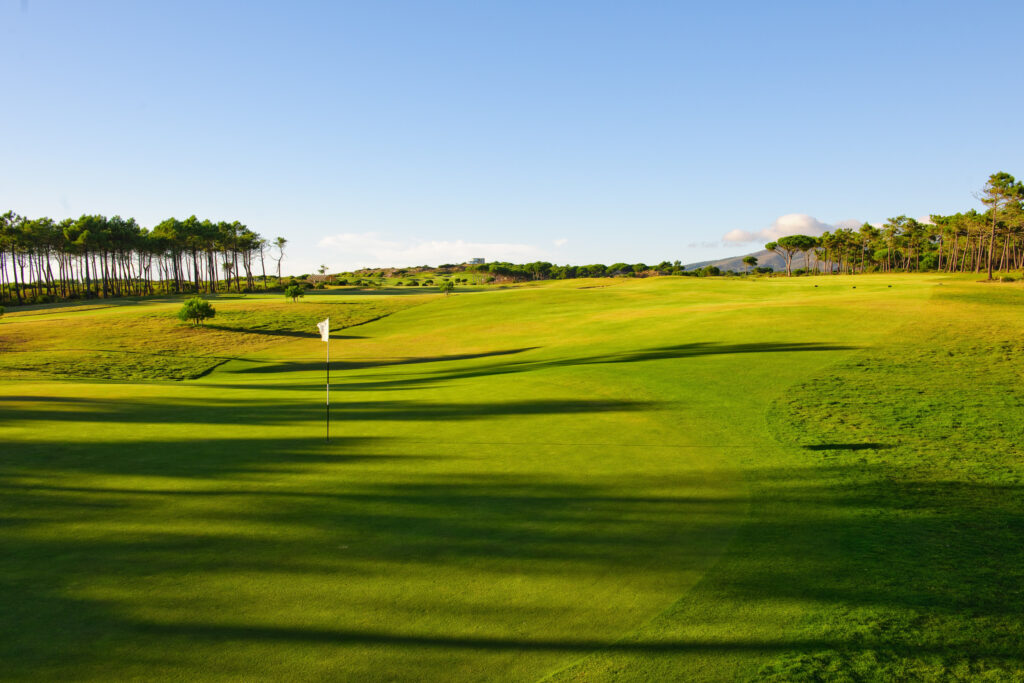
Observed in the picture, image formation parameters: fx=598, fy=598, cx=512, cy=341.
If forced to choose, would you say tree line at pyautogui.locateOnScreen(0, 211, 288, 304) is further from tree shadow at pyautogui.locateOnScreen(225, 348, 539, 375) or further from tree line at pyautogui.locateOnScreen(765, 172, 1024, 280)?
tree line at pyautogui.locateOnScreen(765, 172, 1024, 280)

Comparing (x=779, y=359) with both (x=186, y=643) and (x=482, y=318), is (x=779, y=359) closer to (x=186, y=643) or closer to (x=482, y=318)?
(x=186, y=643)

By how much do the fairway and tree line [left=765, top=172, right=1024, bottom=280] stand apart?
70444 mm

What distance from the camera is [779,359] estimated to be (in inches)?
864

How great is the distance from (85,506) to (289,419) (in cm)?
749

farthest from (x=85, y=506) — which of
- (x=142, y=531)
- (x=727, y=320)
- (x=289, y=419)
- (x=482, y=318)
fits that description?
(x=482, y=318)

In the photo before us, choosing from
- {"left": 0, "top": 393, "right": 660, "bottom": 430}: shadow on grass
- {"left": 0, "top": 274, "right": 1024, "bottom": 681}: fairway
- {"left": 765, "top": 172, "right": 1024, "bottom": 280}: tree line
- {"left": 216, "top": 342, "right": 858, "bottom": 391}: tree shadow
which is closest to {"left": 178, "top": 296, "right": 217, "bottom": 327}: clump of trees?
{"left": 216, "top": 342, "right": 858, "bottom": 391}: tree shadow

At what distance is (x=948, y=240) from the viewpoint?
121m

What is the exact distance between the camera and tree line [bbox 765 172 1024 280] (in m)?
76.4

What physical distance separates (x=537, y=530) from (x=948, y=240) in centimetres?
14466

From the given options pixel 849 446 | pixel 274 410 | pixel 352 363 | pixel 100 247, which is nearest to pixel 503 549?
pixel 849 446

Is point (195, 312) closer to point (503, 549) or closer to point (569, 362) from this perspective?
point (569, 362)

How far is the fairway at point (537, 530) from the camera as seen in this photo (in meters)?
5.16

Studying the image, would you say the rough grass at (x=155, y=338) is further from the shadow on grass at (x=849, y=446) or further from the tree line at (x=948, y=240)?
the tree line at (x=948, y=240)

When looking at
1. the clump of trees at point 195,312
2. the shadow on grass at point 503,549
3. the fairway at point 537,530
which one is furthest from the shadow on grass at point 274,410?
the clump of trees at point 195,312
